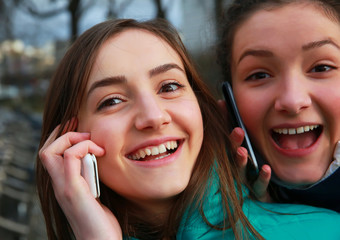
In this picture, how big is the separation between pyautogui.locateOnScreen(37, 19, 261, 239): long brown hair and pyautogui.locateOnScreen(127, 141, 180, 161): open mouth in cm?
22

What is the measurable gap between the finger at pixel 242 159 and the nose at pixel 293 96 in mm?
299

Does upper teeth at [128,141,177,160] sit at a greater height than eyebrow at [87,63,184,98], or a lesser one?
lesser

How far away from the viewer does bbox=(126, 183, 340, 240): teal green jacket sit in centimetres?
155

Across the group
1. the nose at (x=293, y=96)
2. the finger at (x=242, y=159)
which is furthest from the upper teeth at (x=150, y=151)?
the nose at (x=293, y=96)

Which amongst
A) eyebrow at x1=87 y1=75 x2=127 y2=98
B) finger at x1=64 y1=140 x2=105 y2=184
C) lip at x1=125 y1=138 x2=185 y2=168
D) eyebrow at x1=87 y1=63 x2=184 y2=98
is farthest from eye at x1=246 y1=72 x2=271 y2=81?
finger at x1=64 y1=140 x2=105 y2=184

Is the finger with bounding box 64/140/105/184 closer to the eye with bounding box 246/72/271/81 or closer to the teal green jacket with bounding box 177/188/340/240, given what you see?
the teal green jacket with bounding box 177/188/340/240

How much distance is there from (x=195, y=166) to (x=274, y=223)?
18.6 inches

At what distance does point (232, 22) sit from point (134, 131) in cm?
107

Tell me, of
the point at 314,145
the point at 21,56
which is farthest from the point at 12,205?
the point at 21,56

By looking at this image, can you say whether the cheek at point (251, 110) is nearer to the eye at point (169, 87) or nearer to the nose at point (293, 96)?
the nose at point (293, 96)

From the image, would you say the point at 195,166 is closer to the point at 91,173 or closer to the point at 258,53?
the point at 91,173

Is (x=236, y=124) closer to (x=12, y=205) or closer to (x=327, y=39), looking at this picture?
(x=327, y=39)

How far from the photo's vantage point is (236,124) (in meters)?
1.97

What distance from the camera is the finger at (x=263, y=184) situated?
179cm
